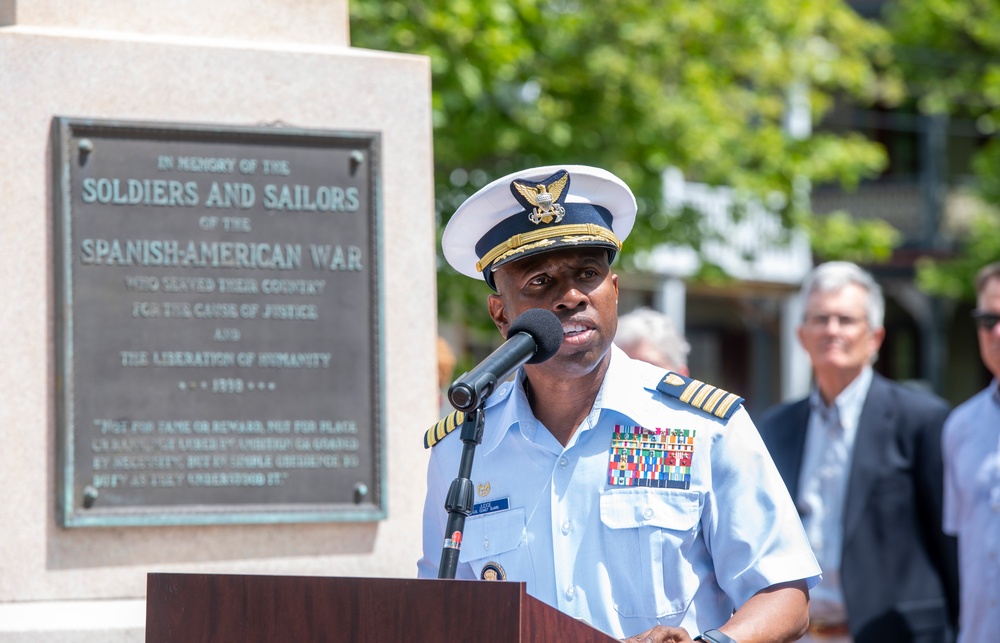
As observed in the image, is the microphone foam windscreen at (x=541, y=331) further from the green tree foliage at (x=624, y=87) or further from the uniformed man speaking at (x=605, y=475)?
the green tree foliage at (x=624, y=87)

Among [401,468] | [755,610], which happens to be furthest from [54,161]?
[755,610]

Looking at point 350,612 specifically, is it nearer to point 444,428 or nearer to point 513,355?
point 513,355

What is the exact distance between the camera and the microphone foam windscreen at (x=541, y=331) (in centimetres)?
264

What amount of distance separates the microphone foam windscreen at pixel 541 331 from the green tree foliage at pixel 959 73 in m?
17.5

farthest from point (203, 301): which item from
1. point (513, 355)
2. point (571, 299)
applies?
point (513, 355)

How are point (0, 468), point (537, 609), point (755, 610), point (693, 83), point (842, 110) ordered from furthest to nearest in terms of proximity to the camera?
point (842, 110) < point (693, 83) < point (0, 468) < point (755, 610) < point (537, 609)

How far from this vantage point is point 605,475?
293 centimetres

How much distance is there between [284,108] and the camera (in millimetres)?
4801

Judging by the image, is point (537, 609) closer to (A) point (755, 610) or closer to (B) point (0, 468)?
(A) point (755, 610)

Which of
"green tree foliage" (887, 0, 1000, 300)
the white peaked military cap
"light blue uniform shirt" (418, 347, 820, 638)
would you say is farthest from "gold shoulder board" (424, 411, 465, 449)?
"green tree foliage" (887, 0, 1000, 300)

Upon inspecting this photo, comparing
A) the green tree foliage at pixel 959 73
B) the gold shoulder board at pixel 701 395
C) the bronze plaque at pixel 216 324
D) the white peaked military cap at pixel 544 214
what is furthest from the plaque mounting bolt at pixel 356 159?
the green tree foliage at pixel 959 73

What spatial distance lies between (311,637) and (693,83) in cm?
1098

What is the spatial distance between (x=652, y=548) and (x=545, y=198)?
2.49 feet

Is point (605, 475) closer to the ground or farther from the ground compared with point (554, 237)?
closer to the ground
